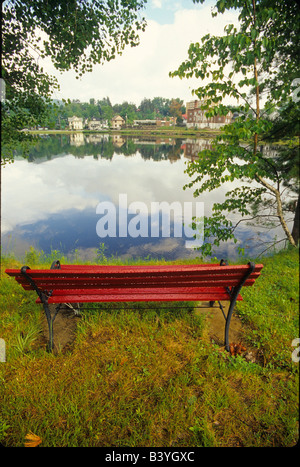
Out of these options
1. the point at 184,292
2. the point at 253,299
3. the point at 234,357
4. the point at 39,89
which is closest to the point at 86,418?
the point at 184,292

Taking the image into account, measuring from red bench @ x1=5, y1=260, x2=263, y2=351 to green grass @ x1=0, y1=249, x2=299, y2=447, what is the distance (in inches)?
16.0

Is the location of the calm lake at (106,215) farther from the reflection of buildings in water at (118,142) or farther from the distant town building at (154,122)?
the distant town building at (154,122)

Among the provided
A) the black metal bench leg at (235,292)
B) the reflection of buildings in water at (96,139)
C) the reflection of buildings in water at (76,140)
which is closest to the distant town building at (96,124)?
the reflection of buildings in water at (96,139)

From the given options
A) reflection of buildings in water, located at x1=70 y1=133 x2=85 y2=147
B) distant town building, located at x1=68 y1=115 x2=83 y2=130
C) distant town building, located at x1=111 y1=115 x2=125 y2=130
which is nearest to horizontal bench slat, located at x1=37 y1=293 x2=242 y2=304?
reflection of buildings in water, located at x1=70 y1=133 x2=85 y2=147

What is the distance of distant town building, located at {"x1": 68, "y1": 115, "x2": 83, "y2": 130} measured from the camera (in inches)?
3471

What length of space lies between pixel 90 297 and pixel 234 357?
1.88m

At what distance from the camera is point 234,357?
7.91 ft

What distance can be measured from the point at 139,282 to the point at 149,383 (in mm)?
1043

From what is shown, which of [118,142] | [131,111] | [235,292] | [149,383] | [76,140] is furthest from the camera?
[131,111]

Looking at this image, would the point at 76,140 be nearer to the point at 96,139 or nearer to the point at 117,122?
the point at 96,139

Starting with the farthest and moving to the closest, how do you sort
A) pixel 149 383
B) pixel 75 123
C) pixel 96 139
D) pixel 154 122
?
pixel 154 122 → pixel 75 123 → pixel 96 139 → pixel 149 383

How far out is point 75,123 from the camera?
92125mm

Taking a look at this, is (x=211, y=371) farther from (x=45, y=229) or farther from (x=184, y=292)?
(x=45, y=229)

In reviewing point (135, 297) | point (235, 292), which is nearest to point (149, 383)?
point (135, 297)
